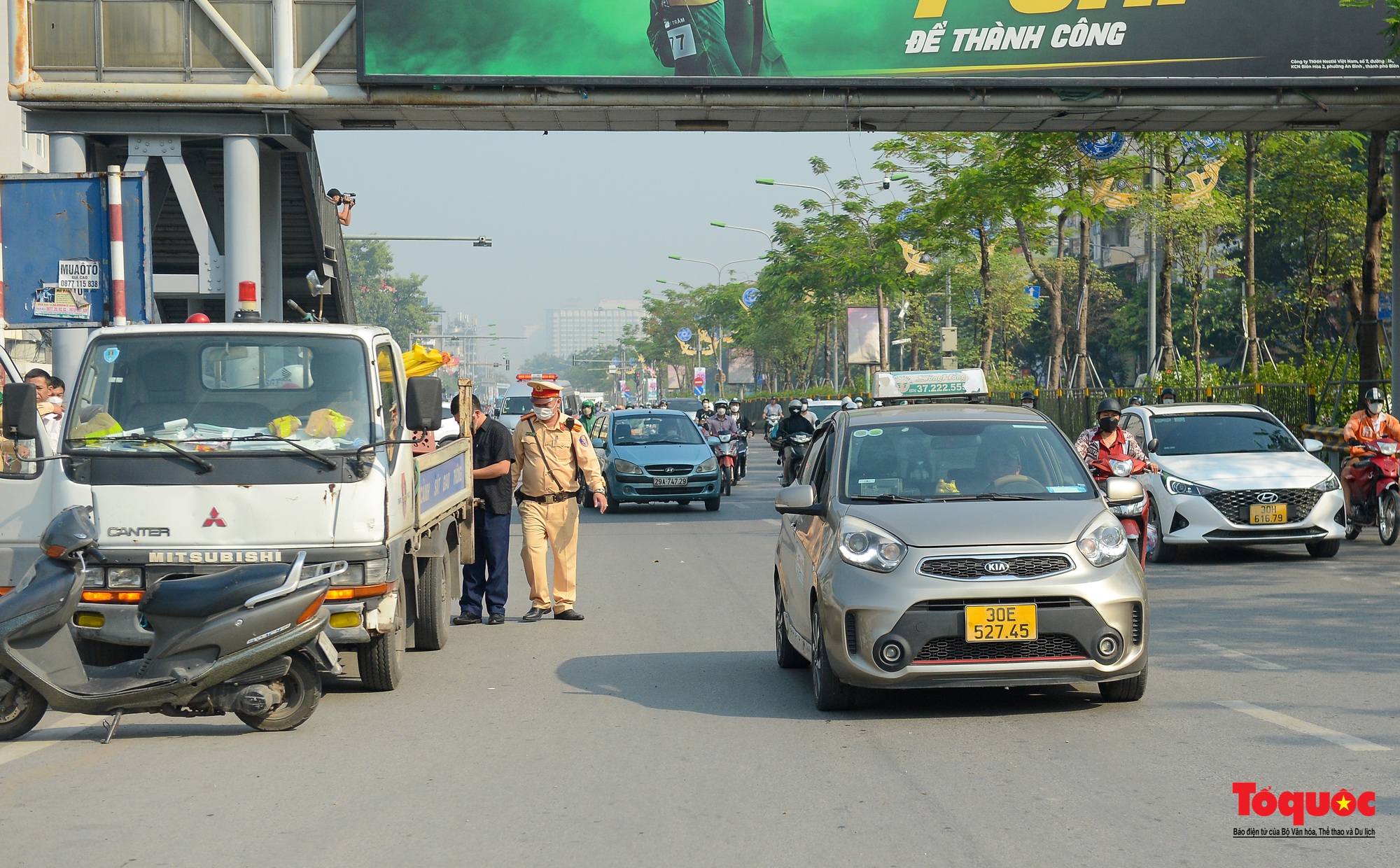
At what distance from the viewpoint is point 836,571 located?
752 centimetres

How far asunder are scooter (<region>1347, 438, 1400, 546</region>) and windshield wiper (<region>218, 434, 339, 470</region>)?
12.4 m

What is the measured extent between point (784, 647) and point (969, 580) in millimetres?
2272

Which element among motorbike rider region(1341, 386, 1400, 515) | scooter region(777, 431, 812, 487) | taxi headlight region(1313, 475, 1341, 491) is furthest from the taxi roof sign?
taxi headlight region(1313, 475, 1341, 491)

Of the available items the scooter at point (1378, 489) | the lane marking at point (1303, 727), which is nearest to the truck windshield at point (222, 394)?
the lane marking at point (1303, 727)

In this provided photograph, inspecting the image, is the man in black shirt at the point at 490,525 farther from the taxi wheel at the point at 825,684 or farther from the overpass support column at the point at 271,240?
the overpass support column at the point at 271,240

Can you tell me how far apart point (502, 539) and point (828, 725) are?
514 cm

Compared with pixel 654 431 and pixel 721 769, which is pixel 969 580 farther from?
pixel 654 431

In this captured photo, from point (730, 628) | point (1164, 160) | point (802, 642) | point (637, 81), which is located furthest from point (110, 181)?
point (1164, 160)

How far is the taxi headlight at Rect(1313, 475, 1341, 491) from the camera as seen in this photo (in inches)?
587

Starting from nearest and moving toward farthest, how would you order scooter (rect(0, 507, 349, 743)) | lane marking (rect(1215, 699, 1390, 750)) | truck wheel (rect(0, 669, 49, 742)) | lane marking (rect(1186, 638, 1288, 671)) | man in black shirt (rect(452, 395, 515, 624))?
1. lane marking (rect(1215, 699, 1390, 750))
2. scooter (rect(0, 507, 349, 743))
3. truck wheel (rect(0, 669, 49, 742))
4. lane marking (rect(1186, 638, 1288, 671))
5. man in black shirt (rect(452, 395, 515, 624))

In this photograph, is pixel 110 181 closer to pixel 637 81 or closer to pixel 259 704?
pixel 259 704

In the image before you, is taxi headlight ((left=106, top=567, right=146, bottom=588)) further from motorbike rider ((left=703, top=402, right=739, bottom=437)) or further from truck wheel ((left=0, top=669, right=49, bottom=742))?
motorbike rider ((left=703, top=402, right=739, bottom=437))

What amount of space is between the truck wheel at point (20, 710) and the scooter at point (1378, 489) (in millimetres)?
13805

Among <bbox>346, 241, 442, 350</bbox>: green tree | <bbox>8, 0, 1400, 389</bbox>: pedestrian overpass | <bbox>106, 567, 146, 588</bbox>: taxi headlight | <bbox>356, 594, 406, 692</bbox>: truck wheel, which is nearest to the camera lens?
<bbox>106, 567, 146, 588</bbox>: taxi headlight
